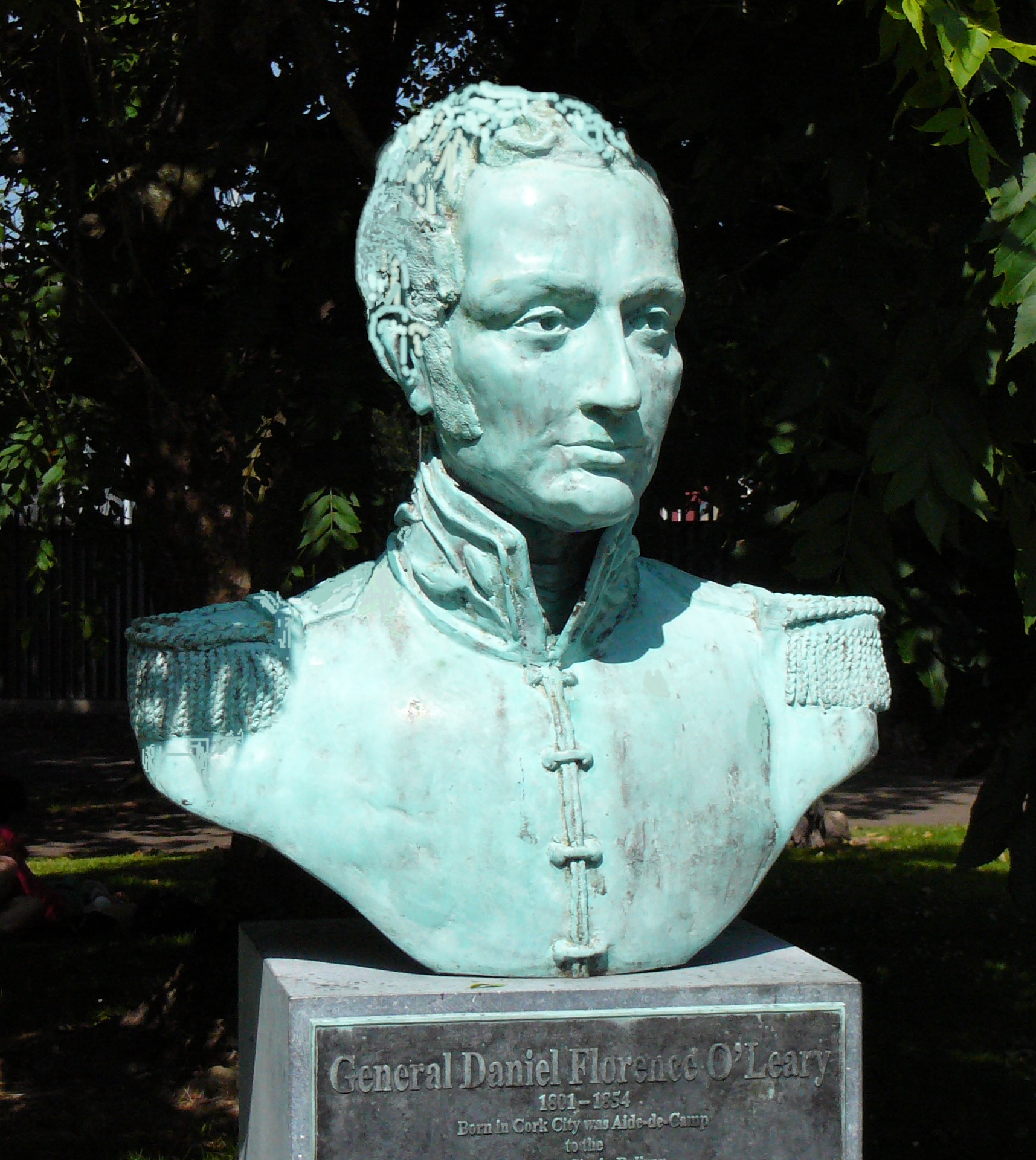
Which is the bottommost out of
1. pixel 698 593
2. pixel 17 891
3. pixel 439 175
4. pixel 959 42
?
pixel 17 891

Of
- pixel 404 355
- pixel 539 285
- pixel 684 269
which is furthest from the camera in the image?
pixel 684 269

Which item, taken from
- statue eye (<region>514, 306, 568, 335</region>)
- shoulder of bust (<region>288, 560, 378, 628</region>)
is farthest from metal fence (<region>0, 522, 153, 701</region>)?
statue eye (<region>514, 306, 568, 335</region>)

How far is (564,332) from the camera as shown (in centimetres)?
253

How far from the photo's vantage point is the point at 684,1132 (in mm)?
2631

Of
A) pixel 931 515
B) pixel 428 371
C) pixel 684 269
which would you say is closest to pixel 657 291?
pixel 428 371

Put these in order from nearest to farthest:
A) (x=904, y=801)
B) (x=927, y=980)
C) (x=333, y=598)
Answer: (x=333, y=598) < (x=927, y=980) < (x=904, y=801)

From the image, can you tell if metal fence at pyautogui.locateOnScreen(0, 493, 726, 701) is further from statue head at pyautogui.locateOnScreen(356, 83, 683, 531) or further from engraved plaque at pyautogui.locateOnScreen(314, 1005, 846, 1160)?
engraved plaque at pyautogui.locateOnScreen(314, 1005, 846, 1160)

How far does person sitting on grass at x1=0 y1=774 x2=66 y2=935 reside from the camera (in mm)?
6906

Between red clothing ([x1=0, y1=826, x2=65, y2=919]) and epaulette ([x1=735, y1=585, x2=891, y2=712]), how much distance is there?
4884 mm

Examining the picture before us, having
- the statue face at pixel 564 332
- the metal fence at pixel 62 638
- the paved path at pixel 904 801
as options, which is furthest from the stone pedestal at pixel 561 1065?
the metal fence at pixel 62 638

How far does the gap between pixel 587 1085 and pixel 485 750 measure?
0.55m

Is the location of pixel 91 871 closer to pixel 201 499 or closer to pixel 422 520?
pixel 201 499

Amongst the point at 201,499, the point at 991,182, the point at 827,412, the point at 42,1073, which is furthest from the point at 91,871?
the point at 991,182

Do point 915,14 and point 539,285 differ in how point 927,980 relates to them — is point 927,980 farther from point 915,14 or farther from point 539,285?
point 539,285
